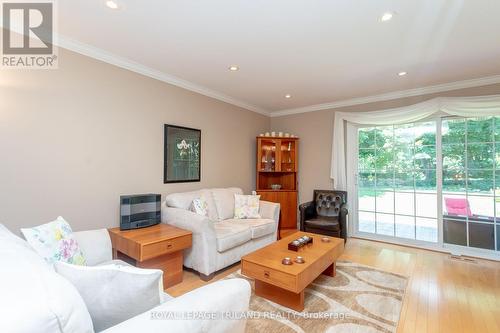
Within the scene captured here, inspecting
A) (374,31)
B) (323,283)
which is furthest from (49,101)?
(323,283)

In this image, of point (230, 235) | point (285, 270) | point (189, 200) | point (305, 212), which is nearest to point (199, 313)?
point (285, 270)

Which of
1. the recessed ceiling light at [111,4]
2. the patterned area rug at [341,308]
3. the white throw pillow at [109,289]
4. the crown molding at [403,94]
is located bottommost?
the patterned area rug at [341,308]

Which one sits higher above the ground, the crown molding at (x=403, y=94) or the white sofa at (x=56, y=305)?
the crown molding at (x=403, y=94)

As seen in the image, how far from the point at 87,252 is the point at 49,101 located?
1544 millimetres

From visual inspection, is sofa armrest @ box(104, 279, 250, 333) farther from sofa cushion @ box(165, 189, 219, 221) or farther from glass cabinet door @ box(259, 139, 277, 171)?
glass cabinet door @ box(259, 139, 277, 171)

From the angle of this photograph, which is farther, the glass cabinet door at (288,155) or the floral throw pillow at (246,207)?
the glass cabinet door at (288,155)

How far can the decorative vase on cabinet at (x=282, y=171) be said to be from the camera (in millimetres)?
4703

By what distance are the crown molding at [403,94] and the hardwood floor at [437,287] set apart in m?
2.48

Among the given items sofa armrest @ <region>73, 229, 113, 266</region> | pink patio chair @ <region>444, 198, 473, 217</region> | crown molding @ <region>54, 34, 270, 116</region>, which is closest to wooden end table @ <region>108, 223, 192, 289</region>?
sofa armrest @ <region>73, 229, 113, 266</region>

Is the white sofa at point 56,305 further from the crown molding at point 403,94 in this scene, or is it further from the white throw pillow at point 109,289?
the crown molding at point 403,94

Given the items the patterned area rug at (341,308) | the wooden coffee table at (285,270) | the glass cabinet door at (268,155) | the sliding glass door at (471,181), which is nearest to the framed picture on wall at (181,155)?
the glass cabinet door at (268,155)

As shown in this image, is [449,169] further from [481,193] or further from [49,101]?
[49,101]

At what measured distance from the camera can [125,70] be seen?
2.86m

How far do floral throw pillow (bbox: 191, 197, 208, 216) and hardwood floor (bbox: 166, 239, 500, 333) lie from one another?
729mm
